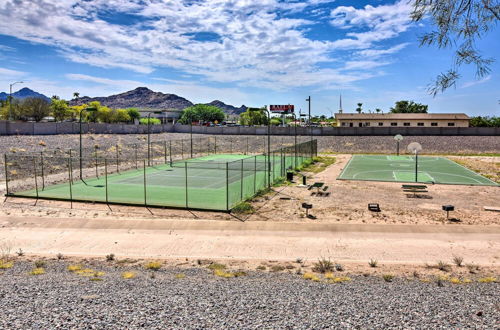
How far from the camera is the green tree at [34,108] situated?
104125 millimetres

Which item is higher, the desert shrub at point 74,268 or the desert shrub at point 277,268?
the desert shrub at point 74,268

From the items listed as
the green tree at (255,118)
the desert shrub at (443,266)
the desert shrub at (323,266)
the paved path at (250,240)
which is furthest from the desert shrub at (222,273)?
the green tree at (255,118)

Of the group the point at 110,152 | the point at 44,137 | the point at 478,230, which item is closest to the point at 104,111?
the point at 44,137

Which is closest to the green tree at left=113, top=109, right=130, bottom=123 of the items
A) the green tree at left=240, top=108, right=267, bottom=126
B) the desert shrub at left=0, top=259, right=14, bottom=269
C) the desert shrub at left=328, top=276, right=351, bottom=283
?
the green tree at left=240, top=108, right=267, bottom=126

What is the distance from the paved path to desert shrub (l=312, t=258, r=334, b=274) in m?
1.09

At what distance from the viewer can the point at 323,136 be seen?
268 ft

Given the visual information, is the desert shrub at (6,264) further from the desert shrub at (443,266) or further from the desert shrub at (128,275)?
the desert shrub at (443,266)

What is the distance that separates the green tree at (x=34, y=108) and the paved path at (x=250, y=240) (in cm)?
9534

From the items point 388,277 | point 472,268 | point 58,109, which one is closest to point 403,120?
point 472,268

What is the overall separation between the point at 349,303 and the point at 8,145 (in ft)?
167

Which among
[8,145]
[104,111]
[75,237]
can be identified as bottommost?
[75,237]

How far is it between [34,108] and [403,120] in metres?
94.6

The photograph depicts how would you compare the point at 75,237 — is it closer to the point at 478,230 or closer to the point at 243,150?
the point at 478,230

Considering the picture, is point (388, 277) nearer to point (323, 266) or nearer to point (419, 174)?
point (323, 266)
